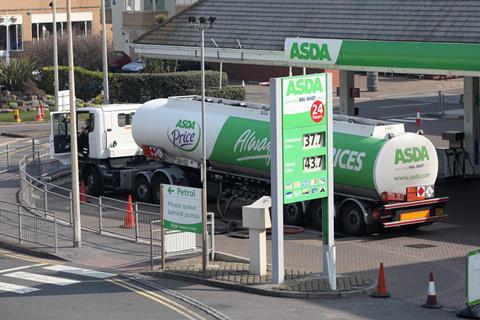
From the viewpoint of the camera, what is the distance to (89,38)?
72.4 metres

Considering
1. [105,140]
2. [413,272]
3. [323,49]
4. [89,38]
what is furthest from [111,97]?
[413,272]

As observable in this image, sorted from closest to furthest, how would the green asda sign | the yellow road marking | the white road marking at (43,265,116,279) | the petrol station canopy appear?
1. the yellow road marking
2. the white road marking at (43,265,116,279)
3. the green asda sign
4. the petrol station canopy

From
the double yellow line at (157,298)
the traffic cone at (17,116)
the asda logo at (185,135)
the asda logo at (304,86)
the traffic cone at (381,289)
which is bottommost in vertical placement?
the double yellow line at (157,298)

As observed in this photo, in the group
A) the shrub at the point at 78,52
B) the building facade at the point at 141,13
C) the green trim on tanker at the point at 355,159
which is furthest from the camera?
the building facade at the point at 141,13

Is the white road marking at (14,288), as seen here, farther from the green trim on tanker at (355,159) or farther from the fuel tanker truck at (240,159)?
the green trim on tanker at (355,159)

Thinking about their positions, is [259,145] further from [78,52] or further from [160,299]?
[78,52]

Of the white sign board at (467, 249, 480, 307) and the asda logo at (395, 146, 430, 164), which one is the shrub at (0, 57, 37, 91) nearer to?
the asda logo at (395, 146, 430, 164)

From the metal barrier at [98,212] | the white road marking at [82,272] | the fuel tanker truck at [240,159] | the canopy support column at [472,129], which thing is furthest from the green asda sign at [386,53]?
the white road marking at [82,272]

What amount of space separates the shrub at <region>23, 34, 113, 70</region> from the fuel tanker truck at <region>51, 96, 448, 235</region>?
31.2 meters

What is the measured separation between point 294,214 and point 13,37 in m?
56.5

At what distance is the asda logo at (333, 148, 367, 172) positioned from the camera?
30516 mm

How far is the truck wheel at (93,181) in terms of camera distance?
3875cm

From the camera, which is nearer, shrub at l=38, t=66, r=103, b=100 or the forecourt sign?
the forecourt sign

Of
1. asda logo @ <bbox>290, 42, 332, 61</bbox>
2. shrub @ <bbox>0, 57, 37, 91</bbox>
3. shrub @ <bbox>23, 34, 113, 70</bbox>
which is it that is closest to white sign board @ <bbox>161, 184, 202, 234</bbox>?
asda logo @ <bbox>290, 42, 332, 61</bbox>
